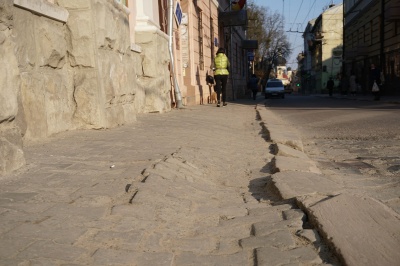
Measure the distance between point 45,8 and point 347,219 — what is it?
3.87m

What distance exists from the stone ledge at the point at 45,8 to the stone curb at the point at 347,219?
2.97 m

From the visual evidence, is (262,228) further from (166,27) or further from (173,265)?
(166,27)

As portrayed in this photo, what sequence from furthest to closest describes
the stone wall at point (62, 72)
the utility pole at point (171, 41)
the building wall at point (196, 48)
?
1. the building wall at point (196, 48)
2. the utility pole at point (171, 41)
3. the stone wall at point (62, 72)

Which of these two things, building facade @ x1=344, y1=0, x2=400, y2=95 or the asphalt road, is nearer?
the asphalt road

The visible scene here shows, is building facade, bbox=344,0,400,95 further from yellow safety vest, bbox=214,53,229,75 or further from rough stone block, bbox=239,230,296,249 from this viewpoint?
rough stone block, bbox=239,230,296,249

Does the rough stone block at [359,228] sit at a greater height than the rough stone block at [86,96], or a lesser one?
lesser

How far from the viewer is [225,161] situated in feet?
14.3

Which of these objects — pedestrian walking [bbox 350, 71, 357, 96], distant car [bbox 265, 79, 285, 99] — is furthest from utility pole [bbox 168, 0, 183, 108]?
distant car [bbox 265, 79, 285, 99]

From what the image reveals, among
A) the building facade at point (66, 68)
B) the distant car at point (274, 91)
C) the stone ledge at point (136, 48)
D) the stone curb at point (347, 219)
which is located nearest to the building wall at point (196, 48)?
the stone ledge at point (136, 48)

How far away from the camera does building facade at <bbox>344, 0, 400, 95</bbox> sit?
22.0 m

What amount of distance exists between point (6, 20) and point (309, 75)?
69.8 meters

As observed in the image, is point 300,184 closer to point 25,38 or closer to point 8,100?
point 8,100

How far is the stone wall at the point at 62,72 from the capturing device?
9.98 feet

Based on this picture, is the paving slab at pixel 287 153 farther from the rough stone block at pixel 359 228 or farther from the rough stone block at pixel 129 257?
the rough stone block at pixel 129 257
